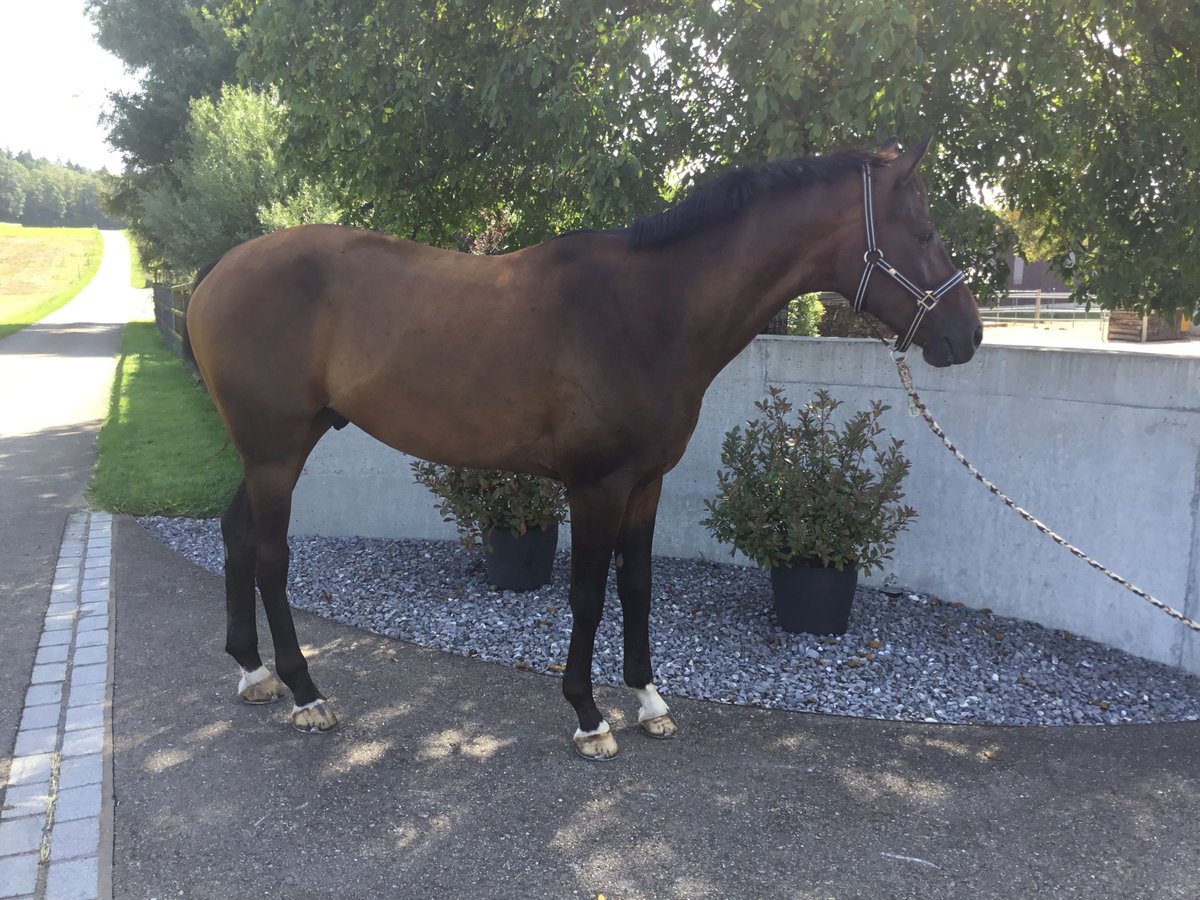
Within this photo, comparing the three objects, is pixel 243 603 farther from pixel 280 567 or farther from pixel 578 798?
pixel 578 798

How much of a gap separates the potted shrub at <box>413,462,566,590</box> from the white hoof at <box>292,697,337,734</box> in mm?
1877

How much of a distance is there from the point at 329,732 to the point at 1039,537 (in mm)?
4023

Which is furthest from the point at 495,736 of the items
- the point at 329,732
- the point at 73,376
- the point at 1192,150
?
the point at 73,376

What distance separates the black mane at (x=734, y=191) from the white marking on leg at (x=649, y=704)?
190 centimetres

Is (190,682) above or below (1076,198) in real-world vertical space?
below

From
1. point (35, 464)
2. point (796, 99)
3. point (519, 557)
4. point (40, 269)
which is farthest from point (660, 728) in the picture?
point (40, 269)

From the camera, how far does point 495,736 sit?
12.1ft

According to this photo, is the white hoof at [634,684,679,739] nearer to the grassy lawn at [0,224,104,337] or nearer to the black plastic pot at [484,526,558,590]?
the black plastic pot at [484,526,558,590]

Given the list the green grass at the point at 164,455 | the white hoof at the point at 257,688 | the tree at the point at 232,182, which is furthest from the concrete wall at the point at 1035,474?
the tree at the point at 232,182

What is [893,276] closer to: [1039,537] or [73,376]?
[1039,537]

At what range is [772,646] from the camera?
4770mm

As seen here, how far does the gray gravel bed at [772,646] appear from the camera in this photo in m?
4.11

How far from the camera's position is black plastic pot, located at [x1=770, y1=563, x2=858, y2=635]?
4785mm

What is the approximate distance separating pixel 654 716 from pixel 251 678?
189 cm
